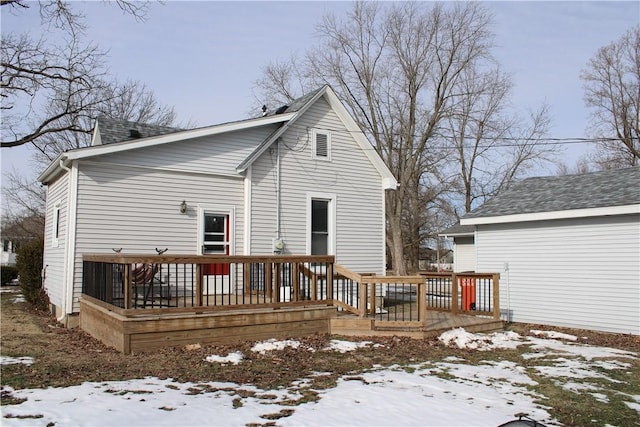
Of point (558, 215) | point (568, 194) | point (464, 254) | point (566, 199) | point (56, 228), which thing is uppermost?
point (568, 194)

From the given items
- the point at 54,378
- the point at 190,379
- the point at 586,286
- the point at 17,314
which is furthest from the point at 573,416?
the point at 17,314

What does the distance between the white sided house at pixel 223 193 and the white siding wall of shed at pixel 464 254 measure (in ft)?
51.9

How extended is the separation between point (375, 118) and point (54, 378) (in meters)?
25.3

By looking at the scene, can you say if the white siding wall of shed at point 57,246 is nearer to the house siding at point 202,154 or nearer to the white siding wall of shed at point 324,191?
the house siding at point 202,154

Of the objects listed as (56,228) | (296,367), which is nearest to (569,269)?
(296,367)

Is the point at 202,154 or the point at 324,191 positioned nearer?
the point at 202,154

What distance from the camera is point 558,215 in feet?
40.2

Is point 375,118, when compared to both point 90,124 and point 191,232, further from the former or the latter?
point 191,232

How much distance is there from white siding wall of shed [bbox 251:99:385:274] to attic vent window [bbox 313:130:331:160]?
115 mm

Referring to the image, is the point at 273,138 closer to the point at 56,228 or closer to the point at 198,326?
the point at 56,228

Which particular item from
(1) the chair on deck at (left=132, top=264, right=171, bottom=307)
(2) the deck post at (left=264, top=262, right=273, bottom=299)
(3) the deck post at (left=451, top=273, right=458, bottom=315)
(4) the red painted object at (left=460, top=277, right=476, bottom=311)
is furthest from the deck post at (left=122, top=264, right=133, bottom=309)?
(4) the red painted object at (left=460, top=277, right=476, bottom=311)

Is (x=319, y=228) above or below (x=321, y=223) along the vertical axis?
below

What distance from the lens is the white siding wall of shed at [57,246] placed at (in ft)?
35.9

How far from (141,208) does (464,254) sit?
71.6 ft
